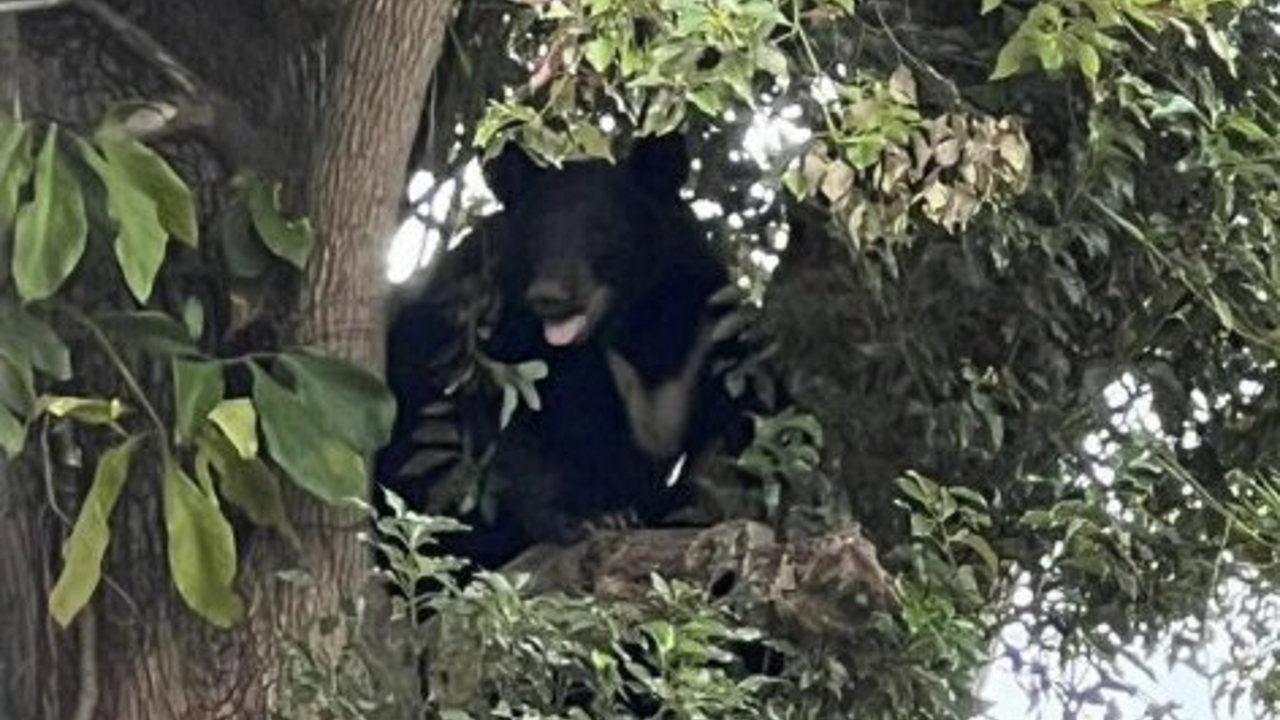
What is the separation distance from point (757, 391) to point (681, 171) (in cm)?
39

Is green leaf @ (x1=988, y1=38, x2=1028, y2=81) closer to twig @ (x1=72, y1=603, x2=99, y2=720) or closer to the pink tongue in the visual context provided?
the pink tongue

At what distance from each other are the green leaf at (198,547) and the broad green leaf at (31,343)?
122 mm

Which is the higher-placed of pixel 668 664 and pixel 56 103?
pixel 56 103

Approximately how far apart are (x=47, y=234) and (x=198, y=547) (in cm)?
27

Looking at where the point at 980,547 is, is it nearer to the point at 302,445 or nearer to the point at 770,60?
the point at 770,60

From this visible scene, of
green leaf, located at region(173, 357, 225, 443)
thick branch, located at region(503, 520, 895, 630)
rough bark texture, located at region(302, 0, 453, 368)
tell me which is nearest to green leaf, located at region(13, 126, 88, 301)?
green leaf, located at region(173, 357, 225, 443)

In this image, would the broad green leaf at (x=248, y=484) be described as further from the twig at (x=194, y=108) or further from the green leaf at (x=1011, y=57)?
the green leaf at (x=1011, y=57)

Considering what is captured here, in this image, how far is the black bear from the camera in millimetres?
2816

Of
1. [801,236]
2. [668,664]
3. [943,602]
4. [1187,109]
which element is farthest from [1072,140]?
[668,664]

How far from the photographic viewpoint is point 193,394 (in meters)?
2.05

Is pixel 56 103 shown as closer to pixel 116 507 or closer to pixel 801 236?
pixel 116 507

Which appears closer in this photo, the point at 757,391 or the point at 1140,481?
the point at 1140,481

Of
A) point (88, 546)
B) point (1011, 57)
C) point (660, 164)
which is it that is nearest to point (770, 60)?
point (1011, 57)

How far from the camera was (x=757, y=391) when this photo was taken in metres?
2.66
